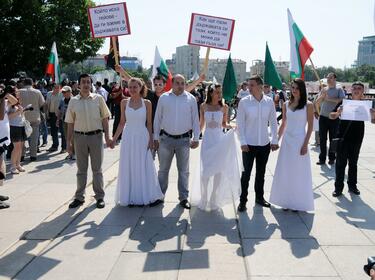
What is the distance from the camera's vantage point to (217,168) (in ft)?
19.9

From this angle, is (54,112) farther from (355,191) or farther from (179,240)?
(355,191)

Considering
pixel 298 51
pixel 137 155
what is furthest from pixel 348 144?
pixel 137 155

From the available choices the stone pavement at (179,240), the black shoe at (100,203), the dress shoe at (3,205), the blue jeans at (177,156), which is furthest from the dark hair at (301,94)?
the dress shoe at (3,205)

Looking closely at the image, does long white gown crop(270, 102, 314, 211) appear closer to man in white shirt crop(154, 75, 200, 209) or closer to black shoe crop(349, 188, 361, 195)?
man in white shirt crop(154, 75, 200, 209)

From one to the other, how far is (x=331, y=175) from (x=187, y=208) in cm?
374


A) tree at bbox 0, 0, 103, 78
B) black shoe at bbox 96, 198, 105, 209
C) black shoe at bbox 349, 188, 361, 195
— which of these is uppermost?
tree at bbox 0, 0, 103, 78

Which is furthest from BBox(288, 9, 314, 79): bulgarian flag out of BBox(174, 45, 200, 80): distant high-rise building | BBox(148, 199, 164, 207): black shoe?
BBox(174, 45, 200, 80): distant high-rise building

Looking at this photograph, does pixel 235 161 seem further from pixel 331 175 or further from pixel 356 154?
pixel 331 175

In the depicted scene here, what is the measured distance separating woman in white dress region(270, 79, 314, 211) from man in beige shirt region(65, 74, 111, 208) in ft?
8.24

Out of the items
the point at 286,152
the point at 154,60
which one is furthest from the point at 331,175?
the point at 154,60

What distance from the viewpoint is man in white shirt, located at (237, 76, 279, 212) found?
5.94 m

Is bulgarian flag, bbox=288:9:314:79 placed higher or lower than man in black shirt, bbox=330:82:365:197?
higher

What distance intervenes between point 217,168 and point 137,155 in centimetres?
114

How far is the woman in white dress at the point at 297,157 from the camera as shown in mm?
5992
